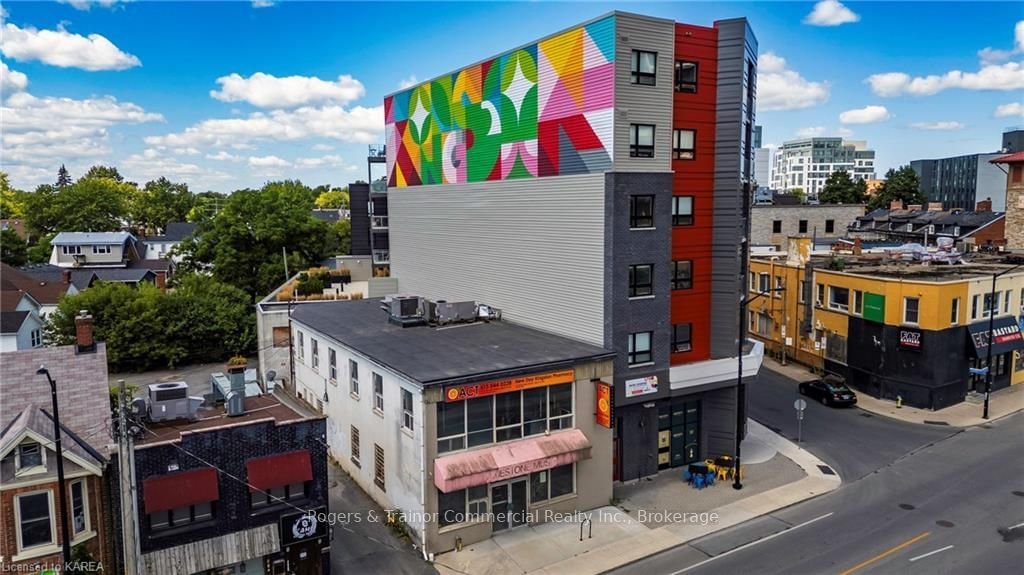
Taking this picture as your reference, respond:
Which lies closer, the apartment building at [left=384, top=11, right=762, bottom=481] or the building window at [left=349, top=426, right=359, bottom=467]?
the apartment building at [left=384, top=11, right=762, bottom=481]

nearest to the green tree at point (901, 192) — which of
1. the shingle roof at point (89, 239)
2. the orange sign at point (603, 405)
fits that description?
the orange sign at point (603, 405)

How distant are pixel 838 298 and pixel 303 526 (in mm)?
36372

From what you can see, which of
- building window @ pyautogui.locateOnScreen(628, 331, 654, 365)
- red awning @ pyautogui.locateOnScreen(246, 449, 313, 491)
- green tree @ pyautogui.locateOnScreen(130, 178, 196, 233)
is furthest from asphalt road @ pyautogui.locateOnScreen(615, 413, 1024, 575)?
green tree @ pyautogui.locateOnScreen(130, 178, 196, 233)

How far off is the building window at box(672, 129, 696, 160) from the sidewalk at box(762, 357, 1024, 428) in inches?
788

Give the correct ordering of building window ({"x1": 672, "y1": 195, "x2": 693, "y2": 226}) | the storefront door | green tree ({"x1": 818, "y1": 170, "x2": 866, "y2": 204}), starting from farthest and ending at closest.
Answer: green tree ({"x1": 818, "y1": 170, "x2": 866, "y2": 204}) < building window ({"x1": 672, "y1": 195, "x2": 693, "y2": 226}) < the storefront door

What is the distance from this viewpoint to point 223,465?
65.7 ft

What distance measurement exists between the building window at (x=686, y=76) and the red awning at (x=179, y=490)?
22.8 m

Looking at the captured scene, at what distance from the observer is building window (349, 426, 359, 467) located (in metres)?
29.1

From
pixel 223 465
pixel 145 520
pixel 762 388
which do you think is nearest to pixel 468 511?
pixel 223 465

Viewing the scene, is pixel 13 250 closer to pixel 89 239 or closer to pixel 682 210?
pixel 89 239

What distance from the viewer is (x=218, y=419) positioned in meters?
22.5

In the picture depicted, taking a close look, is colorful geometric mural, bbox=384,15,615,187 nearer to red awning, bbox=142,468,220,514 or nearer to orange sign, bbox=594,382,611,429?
orange sign, bbox=594,382,611,429

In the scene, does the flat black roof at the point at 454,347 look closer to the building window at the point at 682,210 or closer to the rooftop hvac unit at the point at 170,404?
the rooftop hvac unit at the point at 170,404

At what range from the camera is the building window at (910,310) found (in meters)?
38.6
